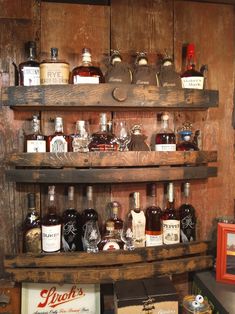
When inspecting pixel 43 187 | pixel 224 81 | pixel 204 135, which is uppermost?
pixel 224 81

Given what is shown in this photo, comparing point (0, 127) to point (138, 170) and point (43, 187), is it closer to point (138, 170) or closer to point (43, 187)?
point (43, 187)

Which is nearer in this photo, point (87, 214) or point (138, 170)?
point (138, 170)

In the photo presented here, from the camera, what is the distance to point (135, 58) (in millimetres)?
1245

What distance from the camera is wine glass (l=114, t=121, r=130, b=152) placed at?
120cm

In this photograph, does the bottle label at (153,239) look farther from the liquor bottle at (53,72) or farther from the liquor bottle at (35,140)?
the liquor bottle at (53,72)

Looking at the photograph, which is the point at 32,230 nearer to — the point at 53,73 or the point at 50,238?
the point at 50,238

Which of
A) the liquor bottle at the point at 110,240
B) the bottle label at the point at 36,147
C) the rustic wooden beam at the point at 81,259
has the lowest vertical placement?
the rustic wooden beam at the point at 81,259

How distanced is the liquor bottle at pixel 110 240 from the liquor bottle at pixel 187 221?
282mm

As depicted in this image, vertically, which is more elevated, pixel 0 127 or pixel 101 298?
pixel 0 127

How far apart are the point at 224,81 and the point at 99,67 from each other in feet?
1.94

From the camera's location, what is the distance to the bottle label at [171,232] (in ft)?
3.84

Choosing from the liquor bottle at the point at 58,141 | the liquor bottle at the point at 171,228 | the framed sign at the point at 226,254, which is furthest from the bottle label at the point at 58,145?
the framed sign at the point at 226,254

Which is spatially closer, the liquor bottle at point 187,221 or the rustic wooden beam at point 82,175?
the rustic wooden beam at point 82,175

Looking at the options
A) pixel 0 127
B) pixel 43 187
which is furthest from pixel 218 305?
pixel 0 127
